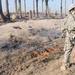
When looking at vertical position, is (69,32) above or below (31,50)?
above

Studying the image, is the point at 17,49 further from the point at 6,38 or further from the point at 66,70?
the point at 66,70

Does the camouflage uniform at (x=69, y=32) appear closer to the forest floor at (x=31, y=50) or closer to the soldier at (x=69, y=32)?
the soldier at (x=69, y=32)

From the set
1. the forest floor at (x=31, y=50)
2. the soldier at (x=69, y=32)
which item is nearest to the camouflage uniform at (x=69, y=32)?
the soldier at (x=69, y=32)

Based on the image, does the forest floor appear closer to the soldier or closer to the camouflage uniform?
the soldier

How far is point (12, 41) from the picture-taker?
10.3m

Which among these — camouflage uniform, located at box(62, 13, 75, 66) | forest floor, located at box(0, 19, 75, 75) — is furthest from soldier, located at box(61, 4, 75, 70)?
forest floor, located at box(0, 19, 75, 75)

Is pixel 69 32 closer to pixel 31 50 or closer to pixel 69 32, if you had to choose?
pixel 69 32

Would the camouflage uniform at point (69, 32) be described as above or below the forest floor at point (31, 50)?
above

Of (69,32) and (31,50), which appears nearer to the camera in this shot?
(69,32)

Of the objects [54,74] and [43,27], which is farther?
[43,27]

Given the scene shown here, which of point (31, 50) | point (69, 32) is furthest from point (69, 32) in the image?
point (31, 50)

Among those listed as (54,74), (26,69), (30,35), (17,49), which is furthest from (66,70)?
(30,35)

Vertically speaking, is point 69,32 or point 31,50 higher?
point 69,32

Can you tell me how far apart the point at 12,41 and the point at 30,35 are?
1415mm
